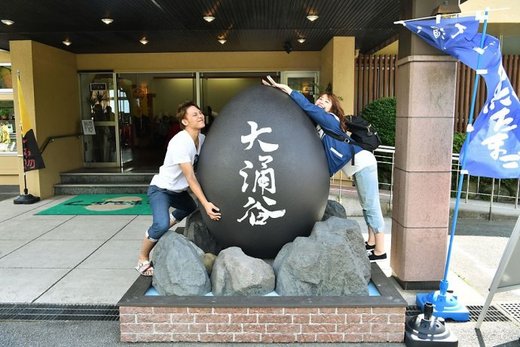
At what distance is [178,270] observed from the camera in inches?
152

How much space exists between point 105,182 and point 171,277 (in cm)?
771

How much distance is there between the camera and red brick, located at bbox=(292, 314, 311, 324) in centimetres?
366

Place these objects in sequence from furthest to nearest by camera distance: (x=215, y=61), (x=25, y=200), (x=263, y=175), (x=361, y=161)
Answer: (x=215, y=61), (x=25, y=200), (x=361, y=161), (x=263, y=175)

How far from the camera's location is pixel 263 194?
397 centimetres

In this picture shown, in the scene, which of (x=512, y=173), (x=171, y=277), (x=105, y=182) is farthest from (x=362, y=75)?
(x=171, y=277)

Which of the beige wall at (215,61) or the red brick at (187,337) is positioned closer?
the red brick at (187,337)

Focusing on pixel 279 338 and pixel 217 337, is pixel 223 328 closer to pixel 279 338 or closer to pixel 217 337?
pixel 217 337

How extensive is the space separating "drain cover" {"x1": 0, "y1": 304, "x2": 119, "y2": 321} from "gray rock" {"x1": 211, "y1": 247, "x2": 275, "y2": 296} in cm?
116

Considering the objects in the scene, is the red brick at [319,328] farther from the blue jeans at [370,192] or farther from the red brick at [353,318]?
the blue jeans at [370,192]

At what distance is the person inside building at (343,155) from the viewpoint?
4.45 m

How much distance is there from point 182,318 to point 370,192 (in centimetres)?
230

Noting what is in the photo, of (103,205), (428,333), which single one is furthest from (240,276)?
(103,205)

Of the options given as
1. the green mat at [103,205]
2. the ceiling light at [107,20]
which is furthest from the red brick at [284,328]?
the ceiling light at [107,20]

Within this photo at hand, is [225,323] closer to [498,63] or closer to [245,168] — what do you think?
[245,168]
